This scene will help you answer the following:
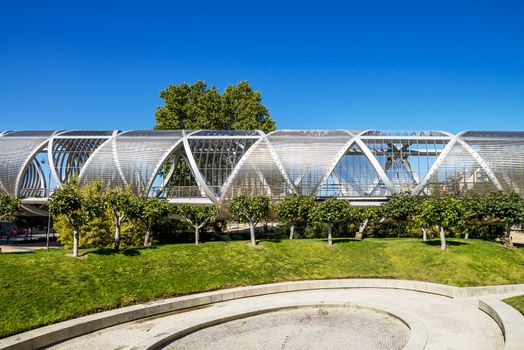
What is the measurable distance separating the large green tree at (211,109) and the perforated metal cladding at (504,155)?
31291mm

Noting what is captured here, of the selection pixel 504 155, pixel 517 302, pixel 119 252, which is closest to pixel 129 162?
pixel 119 252

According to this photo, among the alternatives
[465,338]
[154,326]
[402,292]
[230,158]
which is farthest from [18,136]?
[465,338]

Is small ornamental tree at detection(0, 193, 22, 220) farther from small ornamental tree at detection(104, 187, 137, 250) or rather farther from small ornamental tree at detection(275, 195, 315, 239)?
small ornamental tree at detection(275, 195, 315, 239)

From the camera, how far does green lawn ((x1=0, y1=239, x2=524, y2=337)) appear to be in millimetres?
17922

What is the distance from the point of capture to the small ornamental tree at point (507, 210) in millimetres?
31281

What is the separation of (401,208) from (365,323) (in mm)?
21198

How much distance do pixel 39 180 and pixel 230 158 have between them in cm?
2658

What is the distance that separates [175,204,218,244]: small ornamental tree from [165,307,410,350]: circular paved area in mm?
17418

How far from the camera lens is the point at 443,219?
29.8 m

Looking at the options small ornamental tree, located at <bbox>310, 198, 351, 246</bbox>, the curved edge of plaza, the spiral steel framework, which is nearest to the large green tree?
the spiral steel framework

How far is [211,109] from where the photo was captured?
6400cm

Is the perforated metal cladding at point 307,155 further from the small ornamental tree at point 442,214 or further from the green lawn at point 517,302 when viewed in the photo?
the green lawn at point 517,302

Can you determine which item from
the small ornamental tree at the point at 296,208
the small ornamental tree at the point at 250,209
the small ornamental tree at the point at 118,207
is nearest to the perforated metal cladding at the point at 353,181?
the small ornamental tree at the point at 296,208

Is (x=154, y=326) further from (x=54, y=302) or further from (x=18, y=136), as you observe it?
(x=18, y=136)
